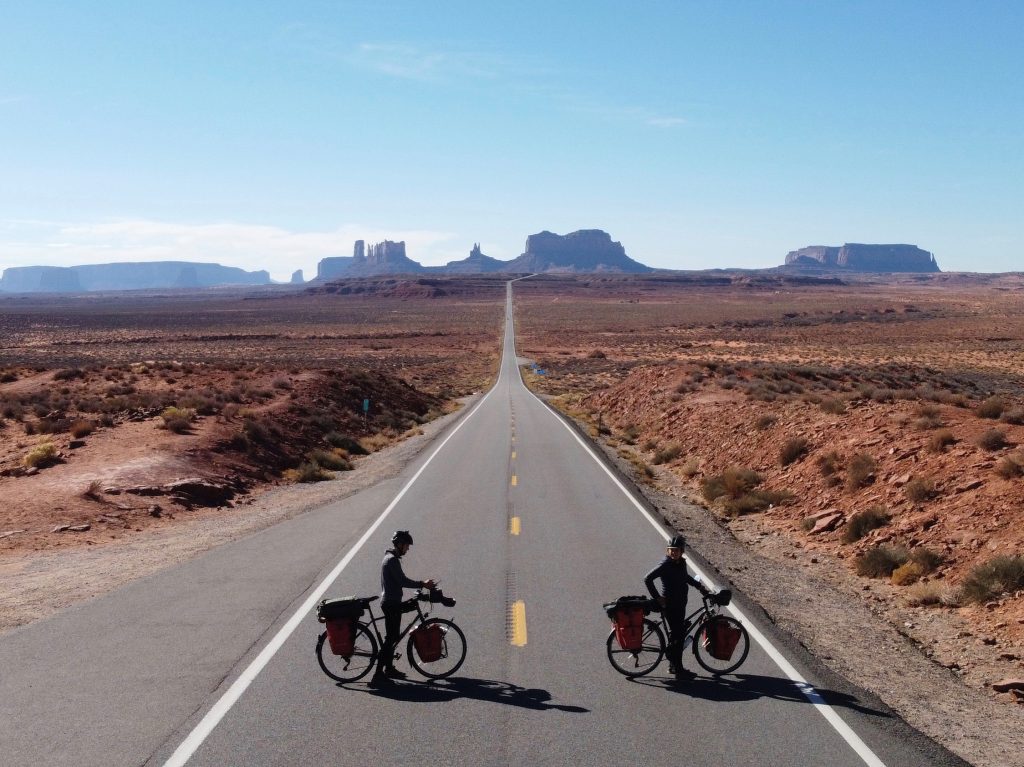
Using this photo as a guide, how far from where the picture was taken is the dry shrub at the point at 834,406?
2321cm

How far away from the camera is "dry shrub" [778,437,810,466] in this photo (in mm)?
21375

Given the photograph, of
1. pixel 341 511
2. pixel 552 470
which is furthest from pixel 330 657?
pixel 552 470

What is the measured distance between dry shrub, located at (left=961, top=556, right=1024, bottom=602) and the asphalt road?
3132 millimetres

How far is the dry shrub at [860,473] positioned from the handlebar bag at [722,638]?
1008cm

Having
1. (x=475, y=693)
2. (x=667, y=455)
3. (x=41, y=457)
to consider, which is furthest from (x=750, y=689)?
(x=41, y=457)

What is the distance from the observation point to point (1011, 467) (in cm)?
1444

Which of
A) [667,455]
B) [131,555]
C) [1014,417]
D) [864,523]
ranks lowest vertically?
[667,455]

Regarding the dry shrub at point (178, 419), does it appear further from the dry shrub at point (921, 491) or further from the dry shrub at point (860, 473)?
the dry shrub at point (921, 491)

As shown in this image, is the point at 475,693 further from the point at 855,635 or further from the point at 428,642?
the point at 855,635

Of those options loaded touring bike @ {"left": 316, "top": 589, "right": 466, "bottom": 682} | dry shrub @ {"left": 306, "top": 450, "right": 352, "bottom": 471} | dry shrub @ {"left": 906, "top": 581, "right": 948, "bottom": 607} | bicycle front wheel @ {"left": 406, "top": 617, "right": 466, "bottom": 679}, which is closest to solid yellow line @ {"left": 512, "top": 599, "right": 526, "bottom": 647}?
bicycle front wheel @ {"left": 406, "top": 617, "right": 466, "bottom": 679}

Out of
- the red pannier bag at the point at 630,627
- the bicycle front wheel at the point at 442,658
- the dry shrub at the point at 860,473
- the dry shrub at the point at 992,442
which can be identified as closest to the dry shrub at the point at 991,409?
the dry shrub at the point at 860,473

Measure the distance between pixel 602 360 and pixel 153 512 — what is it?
6441 cm

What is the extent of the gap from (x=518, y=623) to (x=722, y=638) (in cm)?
277

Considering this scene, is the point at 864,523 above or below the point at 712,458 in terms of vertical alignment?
above
